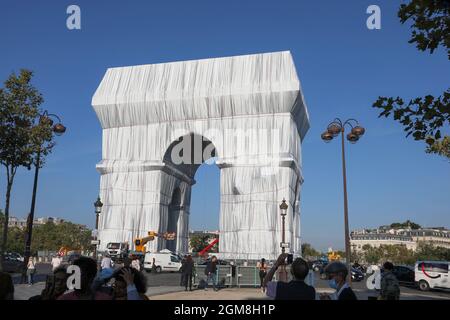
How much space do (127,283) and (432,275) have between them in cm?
2483

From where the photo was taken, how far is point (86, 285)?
3965mm

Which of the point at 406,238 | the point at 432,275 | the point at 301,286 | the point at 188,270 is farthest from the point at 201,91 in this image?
the point at 406,238

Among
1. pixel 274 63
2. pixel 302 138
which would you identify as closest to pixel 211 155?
pixel 302 138

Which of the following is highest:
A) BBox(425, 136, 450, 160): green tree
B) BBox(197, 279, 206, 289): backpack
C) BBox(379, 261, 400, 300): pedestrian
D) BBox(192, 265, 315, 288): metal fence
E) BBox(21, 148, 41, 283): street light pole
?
BBox(425, 136, 450, 160): green tree

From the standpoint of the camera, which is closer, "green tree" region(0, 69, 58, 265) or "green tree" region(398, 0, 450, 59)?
"green tree" region(398, 0, 450, 59)

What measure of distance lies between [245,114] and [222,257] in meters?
11.9

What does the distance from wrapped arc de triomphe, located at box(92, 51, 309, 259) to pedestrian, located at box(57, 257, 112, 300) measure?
34.9 metres

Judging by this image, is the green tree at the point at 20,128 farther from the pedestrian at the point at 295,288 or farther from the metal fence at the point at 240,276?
the pedestrian at the point at 295,288

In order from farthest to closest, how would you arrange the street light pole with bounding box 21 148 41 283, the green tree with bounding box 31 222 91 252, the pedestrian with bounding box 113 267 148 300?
1. the green tree with bounding box 31 222 91 252
2. the street light pole with bounding box 21 148 41 283
3. the pedestrian with bounding box 113 267 148 300

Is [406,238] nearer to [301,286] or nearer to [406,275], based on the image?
[406,275]

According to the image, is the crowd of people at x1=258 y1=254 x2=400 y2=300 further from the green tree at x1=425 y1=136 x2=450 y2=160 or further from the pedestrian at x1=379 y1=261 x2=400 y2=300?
the green tree at x1=425 y1=136 x2=450 y2=160

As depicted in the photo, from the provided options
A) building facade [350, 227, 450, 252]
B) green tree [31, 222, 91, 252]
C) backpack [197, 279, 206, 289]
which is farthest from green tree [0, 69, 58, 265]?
building facade [350, 227, 450, 252]

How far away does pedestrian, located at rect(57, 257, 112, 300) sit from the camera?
390 cm

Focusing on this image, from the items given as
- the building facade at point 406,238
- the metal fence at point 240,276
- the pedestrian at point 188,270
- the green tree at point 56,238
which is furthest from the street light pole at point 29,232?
the building facade at point 406,238
